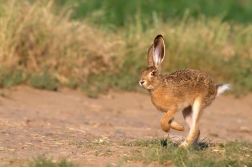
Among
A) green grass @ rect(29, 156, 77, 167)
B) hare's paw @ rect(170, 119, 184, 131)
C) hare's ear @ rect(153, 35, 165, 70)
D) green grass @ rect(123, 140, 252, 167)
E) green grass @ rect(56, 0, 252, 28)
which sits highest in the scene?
green grass @ rect(56, 0, 252, 28)

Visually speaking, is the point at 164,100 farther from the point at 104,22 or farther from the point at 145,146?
the point at 104,22

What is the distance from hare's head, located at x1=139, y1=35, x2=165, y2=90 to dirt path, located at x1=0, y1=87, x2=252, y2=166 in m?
0.70

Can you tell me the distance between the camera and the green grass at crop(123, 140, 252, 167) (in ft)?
19.0

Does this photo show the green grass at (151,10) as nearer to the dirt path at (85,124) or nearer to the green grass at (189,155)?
the dirt path at (85,124)

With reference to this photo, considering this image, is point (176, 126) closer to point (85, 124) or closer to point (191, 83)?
point (191, 83)

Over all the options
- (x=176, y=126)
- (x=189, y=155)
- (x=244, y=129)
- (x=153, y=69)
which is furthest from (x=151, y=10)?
(x=189, y=155)

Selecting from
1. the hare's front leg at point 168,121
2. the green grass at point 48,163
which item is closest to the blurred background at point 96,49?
the hare's front leg at point 168,121

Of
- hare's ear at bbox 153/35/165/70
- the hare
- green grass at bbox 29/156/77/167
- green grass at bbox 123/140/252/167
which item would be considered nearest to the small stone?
the hare

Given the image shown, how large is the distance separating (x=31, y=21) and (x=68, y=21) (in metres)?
1.00

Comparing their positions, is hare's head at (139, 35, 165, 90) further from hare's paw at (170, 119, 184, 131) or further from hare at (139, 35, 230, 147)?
hare's paw at (170, 119, 184, 131)

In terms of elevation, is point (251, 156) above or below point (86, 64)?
below

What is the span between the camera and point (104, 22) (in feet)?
49.2

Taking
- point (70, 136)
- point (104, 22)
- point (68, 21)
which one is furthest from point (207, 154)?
point (104, 22)

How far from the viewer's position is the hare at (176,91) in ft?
21.7
